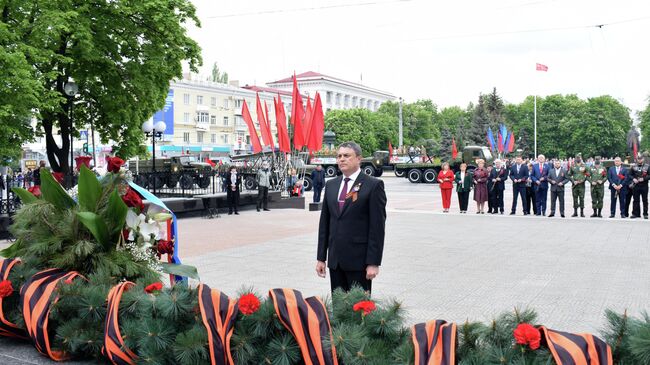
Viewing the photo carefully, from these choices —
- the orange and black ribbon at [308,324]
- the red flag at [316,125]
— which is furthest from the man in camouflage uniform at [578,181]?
the orange and black ribbon at [308,324]

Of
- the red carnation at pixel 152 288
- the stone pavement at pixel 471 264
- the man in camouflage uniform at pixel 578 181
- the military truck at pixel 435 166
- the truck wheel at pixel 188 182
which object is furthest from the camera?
the military truck at pixel 435 166

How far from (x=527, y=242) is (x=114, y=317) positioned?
9.79 metres

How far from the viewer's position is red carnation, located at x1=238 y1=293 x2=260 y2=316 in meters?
3.91

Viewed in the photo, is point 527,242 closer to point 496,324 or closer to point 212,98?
point 496,324

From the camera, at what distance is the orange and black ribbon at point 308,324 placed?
3723 millimetres

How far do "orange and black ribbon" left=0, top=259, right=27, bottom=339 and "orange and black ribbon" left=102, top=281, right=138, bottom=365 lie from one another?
3.52ft

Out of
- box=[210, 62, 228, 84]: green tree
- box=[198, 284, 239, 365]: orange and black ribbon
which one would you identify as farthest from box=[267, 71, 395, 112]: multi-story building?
box=[198, 284, 239, 365]: orange and black ribbon

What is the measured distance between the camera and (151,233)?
16.6 feet

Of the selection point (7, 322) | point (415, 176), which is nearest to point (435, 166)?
point (415, 176)

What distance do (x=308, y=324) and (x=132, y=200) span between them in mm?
1991

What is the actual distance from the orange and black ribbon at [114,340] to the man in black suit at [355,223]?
1565 millimetres

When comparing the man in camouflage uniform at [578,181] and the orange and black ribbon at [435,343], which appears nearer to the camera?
the orange and black ribbon at [435,343]

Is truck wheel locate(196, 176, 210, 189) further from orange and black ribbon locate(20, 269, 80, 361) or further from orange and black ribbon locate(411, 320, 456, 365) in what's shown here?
orange and black ribbon locate(411, 320, 456, 365)

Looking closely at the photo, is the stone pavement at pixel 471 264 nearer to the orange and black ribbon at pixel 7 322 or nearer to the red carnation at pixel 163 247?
the orange and black ribbon at pixel 7 322
